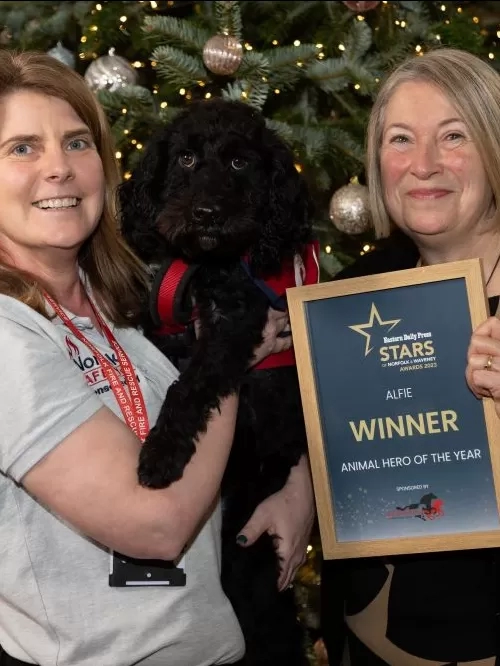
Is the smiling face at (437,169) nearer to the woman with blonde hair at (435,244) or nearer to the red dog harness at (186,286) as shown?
the woman with blonde hair at (435,244)

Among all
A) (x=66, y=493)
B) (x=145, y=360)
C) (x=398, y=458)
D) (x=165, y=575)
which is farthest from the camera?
(x=145, y=360)

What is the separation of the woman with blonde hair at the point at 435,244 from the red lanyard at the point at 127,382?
1.86 ft

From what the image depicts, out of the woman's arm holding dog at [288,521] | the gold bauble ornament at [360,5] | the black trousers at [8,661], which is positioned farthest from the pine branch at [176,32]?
the black trousers at [8,661]

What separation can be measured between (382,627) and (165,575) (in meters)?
0.52

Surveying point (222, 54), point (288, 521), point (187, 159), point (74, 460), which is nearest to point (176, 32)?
point (222, 54)

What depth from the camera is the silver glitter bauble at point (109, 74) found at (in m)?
3.01

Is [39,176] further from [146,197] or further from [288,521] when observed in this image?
[288,521]

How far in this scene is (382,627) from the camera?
6.11ft

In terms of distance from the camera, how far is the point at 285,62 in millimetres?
2881

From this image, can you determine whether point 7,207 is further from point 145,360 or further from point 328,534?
point 328,534

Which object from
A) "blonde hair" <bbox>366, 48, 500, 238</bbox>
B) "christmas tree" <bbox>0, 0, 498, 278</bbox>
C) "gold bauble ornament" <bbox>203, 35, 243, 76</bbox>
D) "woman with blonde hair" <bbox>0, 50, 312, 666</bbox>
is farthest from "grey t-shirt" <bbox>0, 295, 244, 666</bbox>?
"gold bauble ornament" <bbox>203, 35, 243, 76</bbox>

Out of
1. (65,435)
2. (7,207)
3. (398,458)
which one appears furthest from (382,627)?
(7,207)

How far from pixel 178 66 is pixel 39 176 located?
123 cm

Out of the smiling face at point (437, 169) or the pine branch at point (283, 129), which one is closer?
the smiling face at point (437, 169)
